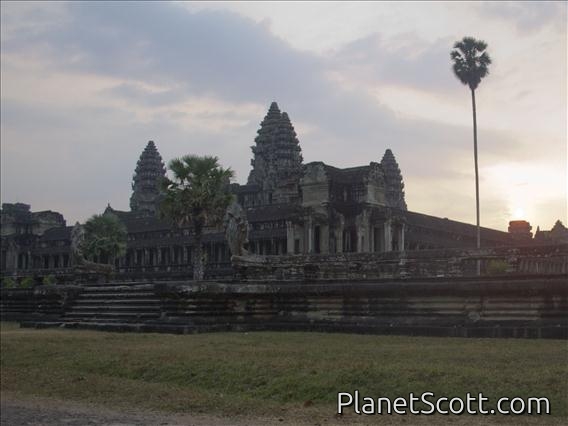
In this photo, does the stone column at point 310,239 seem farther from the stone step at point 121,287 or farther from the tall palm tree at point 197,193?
the stone step at point 121,287

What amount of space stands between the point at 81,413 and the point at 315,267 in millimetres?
16233

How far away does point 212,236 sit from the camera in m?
71.2

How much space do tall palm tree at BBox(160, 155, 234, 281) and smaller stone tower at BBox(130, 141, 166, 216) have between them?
6092 centimetres

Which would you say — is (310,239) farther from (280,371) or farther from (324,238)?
(280,371)

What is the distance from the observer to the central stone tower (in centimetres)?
8288

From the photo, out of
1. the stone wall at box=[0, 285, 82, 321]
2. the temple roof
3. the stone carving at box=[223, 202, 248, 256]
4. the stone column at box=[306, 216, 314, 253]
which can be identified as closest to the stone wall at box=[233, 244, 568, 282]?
the stone carving at box=[223, 202, 248, 256]

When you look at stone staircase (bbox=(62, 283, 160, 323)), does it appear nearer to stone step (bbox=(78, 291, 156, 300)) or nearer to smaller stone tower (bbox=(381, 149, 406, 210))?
stone step (bbox=(78, 291, 156, 300))

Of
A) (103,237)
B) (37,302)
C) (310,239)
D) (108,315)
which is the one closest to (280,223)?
(310,239)

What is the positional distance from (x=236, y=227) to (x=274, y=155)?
199ft

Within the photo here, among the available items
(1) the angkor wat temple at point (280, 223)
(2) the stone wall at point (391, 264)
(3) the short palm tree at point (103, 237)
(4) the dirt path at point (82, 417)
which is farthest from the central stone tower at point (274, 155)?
(4) the dirt path at point (82, 417)

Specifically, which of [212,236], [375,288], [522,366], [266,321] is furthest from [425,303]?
[212,236]

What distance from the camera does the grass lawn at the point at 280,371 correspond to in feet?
39.1

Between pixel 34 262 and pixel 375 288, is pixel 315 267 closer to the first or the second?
pixel 375 288

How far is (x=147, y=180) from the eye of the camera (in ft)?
349
